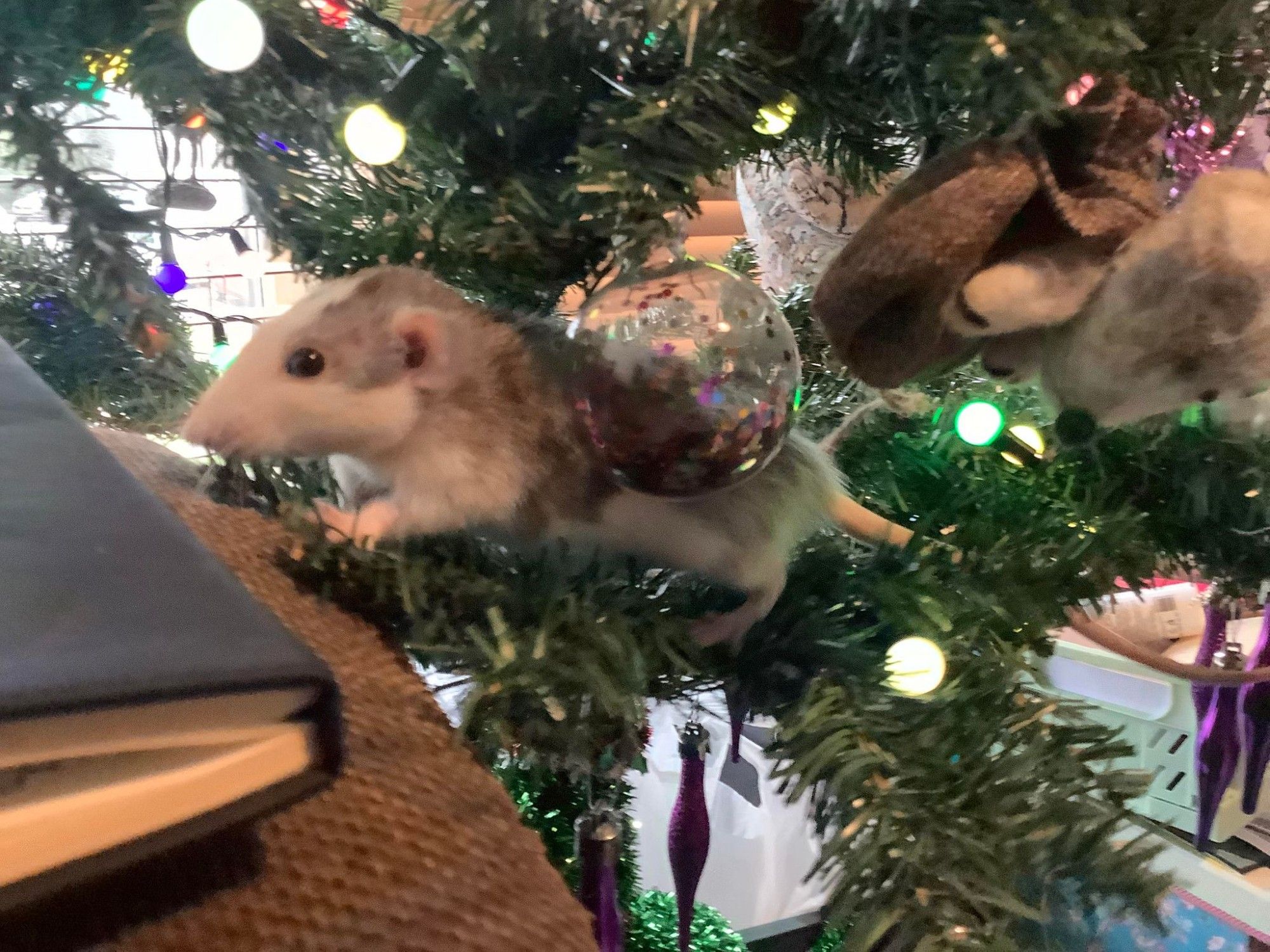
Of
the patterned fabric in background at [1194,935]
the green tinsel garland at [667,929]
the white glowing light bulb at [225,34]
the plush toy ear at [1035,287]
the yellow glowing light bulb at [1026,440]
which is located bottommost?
the patterned fabric in background at [1194,935]

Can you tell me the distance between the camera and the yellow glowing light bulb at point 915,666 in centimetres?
40

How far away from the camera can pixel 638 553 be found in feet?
1.60

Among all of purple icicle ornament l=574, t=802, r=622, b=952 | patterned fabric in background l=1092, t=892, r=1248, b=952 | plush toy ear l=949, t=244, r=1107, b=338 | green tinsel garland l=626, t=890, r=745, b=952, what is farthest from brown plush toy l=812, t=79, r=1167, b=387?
patterned fabric in background l=1092, t=892, r=1248, b=952

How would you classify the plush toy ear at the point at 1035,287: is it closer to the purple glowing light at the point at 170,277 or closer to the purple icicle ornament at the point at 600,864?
the purple icicle ornament at the point at 600,864

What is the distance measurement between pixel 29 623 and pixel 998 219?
36 centimetres

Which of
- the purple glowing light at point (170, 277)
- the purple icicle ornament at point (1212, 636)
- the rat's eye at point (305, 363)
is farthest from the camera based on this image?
the purple icicle ornament at point (1212, 636)

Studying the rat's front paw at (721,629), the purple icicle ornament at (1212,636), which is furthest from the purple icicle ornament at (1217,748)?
the rat's front paw at (721,629)

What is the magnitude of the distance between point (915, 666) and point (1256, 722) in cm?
65

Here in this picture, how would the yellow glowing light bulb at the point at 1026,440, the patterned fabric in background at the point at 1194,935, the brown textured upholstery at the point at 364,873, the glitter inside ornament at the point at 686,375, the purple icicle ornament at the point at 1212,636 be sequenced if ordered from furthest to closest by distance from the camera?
the patterned fabric in background at the point at 1194,935 → the purple icicle ornament at the point at 1212,636 → the yellow glowing light bulb at the point at 1026,440 → the glitter inside ornament at the point at 686,375 → the brown textured upholstery at the point at 364,873

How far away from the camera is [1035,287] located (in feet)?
1.17

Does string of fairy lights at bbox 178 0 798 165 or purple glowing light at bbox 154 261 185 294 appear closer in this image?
string of fairy lights at bbox 178 0 798 165

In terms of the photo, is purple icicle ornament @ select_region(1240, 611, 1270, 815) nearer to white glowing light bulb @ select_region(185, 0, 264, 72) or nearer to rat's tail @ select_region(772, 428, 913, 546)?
rat's tail @ select_region(772, 428, 913, 546)

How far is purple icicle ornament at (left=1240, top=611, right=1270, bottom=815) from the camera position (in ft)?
2.53

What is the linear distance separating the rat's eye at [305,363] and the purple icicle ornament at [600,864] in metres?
0.31
